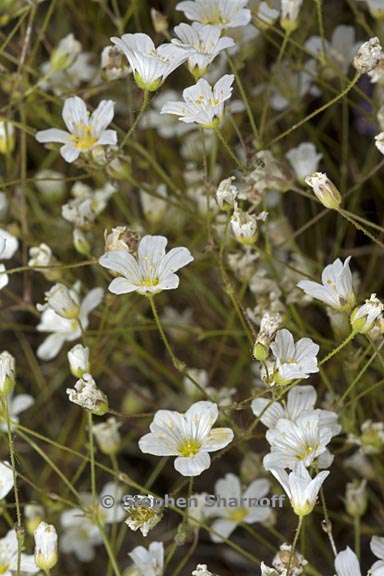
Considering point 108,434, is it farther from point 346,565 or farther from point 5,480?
point 346,565

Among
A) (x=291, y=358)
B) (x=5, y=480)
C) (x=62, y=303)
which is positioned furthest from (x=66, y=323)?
(x=291, y=358)

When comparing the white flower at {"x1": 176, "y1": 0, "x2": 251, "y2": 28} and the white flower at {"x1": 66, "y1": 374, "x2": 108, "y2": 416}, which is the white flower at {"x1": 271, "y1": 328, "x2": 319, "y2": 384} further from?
the white flower at {"x1": 176, "y1": 0, "x2": 251, "y2": 28}

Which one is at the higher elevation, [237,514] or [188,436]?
[188,436]

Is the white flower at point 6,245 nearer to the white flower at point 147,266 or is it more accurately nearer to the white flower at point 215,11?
the white flower at point 147,266

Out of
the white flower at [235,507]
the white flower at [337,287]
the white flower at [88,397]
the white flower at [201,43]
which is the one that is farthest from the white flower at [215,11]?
the white flower at [235,507]

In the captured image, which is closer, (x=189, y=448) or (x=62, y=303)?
(x=189, y=448)

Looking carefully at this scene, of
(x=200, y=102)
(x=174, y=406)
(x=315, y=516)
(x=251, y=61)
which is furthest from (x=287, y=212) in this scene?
(x=200, y=102)
